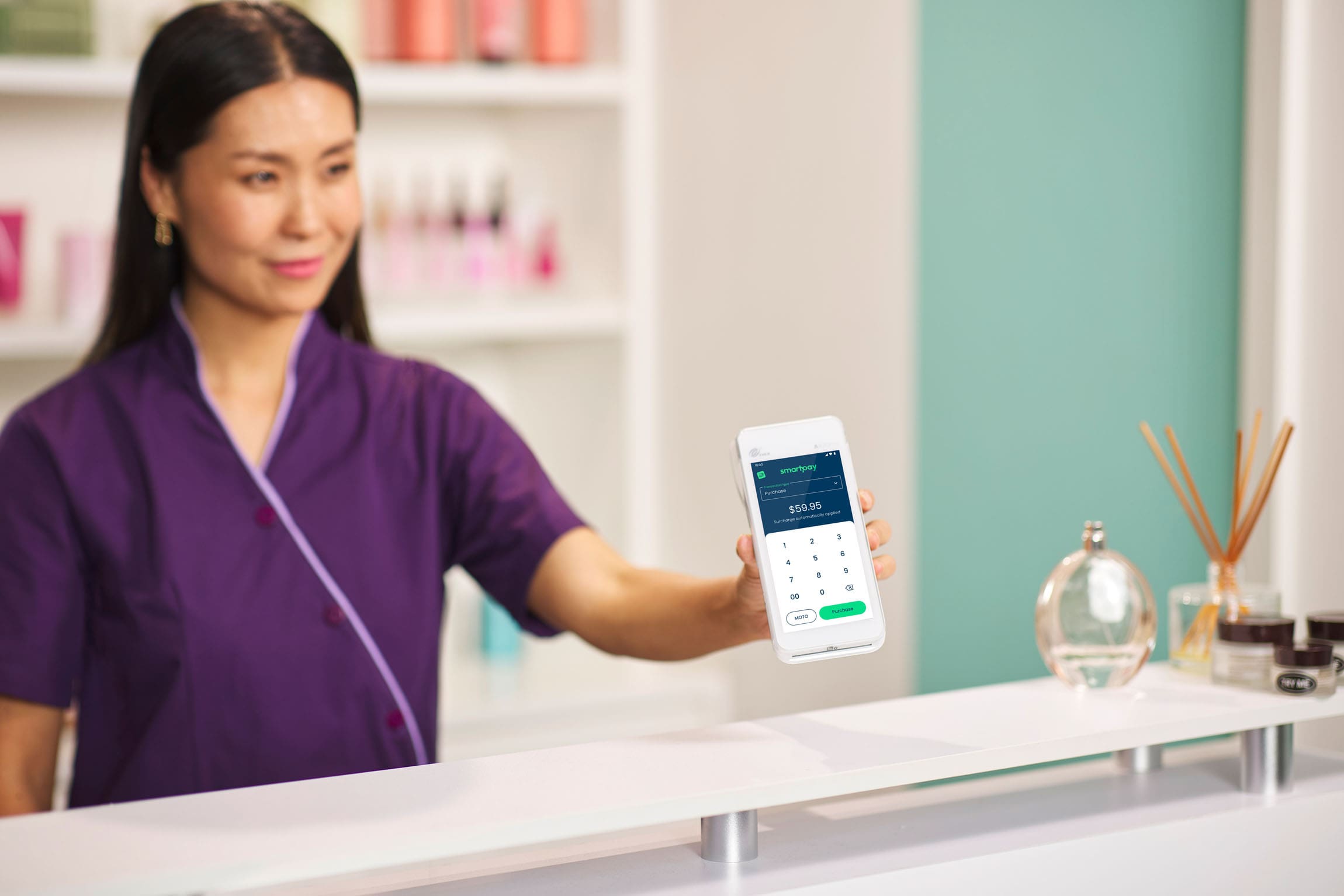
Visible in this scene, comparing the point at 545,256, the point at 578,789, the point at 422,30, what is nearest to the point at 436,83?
the point at 422,30

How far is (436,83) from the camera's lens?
255cm

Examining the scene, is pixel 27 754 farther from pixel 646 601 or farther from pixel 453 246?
pixel 453 246

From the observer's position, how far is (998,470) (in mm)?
2199

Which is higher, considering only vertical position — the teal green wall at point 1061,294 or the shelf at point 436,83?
the shelf at point 436,83

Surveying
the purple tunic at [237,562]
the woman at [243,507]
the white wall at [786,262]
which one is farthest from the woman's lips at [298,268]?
the white wall at [786,262]

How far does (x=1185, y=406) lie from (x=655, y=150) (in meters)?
1.20

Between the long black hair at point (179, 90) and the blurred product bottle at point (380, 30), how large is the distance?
1129mm

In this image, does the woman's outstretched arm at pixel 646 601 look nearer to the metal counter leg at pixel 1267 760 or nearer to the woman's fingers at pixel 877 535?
the woman's fingers at pixel 877 535

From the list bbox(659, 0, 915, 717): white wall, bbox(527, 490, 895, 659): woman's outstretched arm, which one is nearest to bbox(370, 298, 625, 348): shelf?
bbox(659, 0, 915, 717): white wall

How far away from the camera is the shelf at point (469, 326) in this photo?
2.35m

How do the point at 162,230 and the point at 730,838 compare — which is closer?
the point at 730,838

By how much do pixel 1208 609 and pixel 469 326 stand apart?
1.64m

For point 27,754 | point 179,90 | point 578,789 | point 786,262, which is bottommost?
point 27,754

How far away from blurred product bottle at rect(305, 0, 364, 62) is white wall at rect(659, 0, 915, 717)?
60cm
